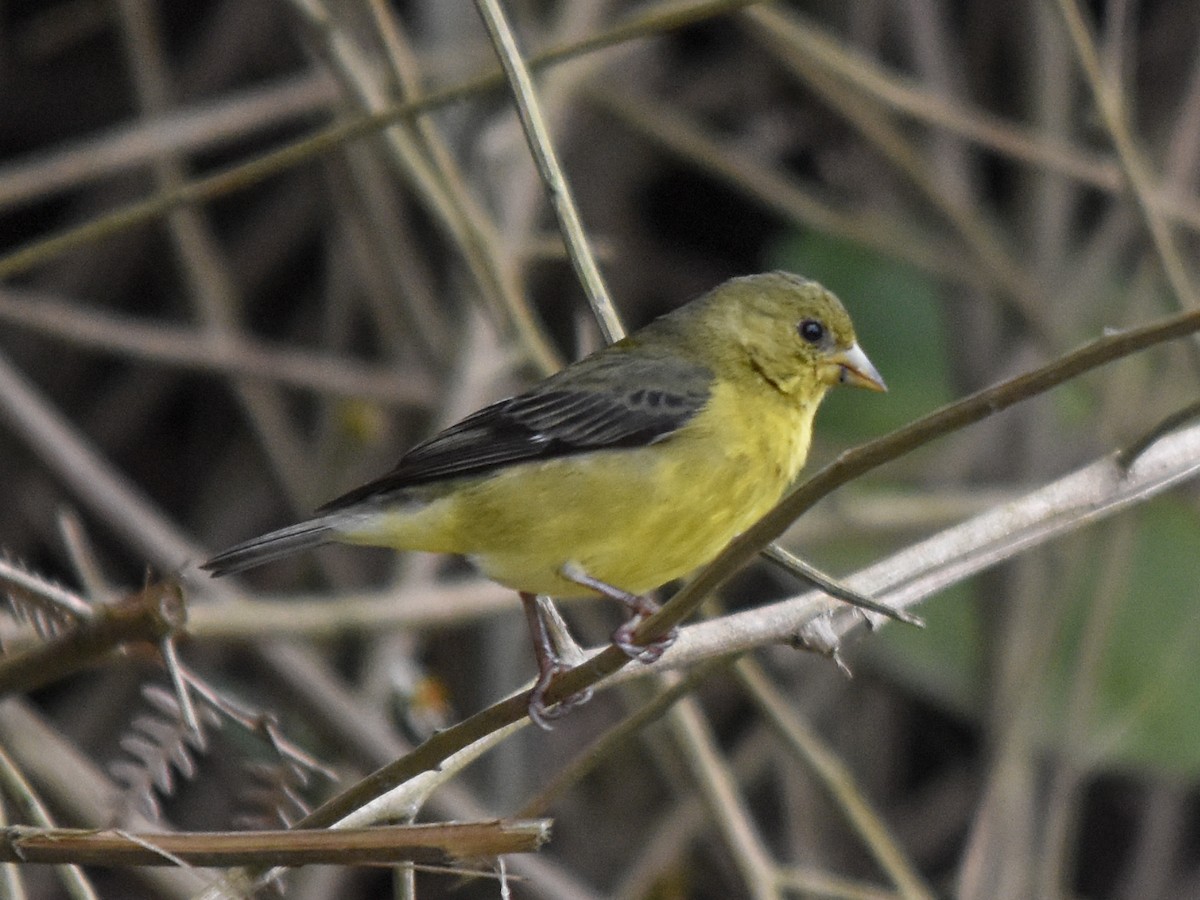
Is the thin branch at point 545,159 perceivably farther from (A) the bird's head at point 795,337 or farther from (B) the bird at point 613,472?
(A) the bird's head at point 795,337

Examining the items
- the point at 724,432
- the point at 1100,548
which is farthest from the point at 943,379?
the point at 724,432

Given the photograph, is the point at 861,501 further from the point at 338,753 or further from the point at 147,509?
the point at 147,509

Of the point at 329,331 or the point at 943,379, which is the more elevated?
the point at 329,331

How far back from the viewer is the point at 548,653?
8.41 feet

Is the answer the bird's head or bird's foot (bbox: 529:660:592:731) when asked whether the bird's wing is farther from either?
bird's foot (bbox: 529:660:592:731)

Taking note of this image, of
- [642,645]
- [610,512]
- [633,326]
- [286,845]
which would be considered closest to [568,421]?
[610,512]

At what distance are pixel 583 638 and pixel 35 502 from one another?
1.76 m

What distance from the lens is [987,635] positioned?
478cm

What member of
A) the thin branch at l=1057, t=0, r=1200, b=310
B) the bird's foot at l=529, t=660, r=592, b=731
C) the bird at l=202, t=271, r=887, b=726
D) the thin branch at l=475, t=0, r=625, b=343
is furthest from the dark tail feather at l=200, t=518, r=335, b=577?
the thin branch at l=1057, t=0, r=1200, b=310

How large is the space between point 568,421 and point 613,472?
0.21m

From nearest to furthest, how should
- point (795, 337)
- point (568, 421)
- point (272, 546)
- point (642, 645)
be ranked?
1. point (642, 645)
2. point (272, 546)
3. point (568, 421)
4. point (795, 337)

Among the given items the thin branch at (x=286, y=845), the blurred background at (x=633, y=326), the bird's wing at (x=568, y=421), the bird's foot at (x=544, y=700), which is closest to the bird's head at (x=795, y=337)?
the bird's wing at (x=568, y=421)

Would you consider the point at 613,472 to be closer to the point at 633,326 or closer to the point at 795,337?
the point at 795,337

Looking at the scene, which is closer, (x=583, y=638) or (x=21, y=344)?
(x=583, y=638)
